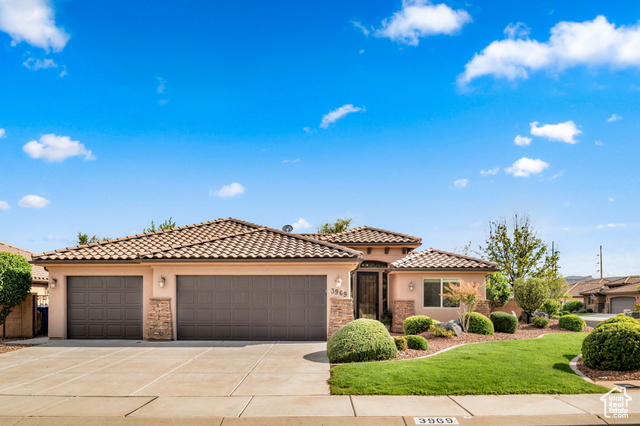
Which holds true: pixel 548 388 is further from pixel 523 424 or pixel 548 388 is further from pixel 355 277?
pixel 355 277

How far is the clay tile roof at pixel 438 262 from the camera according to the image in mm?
19953

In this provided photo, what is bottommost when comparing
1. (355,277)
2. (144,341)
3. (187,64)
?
(144,341)

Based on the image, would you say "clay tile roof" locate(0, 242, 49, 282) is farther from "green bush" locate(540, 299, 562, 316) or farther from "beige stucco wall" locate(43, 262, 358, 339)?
"green bush" locate(540, 299, 562, 316)

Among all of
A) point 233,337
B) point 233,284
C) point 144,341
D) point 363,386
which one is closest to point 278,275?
point 233,284

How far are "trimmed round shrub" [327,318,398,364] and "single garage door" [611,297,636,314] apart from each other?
4491cm

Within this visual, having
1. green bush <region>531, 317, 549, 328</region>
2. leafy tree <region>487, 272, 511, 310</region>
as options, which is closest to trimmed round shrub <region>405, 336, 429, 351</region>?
green bush <region>531, 317, 549, 328</region>

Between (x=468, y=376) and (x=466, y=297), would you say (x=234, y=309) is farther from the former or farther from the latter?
(x=468, y=376)

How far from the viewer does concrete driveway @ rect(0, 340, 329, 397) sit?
922 centimetres

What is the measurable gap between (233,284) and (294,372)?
20.5 ft

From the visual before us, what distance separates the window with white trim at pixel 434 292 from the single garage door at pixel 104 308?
11721mm

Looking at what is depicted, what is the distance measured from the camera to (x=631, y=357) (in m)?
10.2

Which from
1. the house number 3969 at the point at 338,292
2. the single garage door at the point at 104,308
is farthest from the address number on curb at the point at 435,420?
the single garage door at the point at 104,308

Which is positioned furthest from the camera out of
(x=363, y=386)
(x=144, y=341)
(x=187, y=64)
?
(x=187, y=64)

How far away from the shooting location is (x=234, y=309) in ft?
53.3
